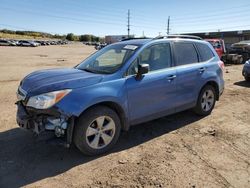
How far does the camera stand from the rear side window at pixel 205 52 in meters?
6.05

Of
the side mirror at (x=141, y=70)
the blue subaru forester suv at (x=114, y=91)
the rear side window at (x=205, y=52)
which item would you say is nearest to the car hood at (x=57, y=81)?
the blue subaru forester suv at (x=114, y=91)

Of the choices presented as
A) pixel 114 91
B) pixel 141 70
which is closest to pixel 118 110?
pixel 114 91

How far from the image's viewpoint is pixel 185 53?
18.5 ft

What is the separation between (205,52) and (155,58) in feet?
5.78

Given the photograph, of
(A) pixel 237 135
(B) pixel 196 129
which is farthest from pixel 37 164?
(A) pixel 237 135

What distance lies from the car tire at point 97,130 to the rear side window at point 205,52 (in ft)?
9.24

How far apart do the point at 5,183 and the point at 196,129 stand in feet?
11.9

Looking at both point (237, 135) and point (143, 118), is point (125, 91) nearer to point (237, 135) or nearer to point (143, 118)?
point (143, 118)

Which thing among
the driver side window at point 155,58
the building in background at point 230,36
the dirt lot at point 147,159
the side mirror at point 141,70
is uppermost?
the building in background at point 230,36

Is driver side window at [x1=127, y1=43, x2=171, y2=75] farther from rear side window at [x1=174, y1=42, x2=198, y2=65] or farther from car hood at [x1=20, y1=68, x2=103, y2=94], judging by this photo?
car hood at [x1=20, y1=68, x2=103, y2=94]

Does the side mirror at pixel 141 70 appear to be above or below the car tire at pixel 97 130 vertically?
above

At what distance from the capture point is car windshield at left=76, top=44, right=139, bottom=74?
15.3 feet

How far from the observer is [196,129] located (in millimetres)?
5434

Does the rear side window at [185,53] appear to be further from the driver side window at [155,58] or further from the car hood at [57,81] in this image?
the car hood at [57,81]
